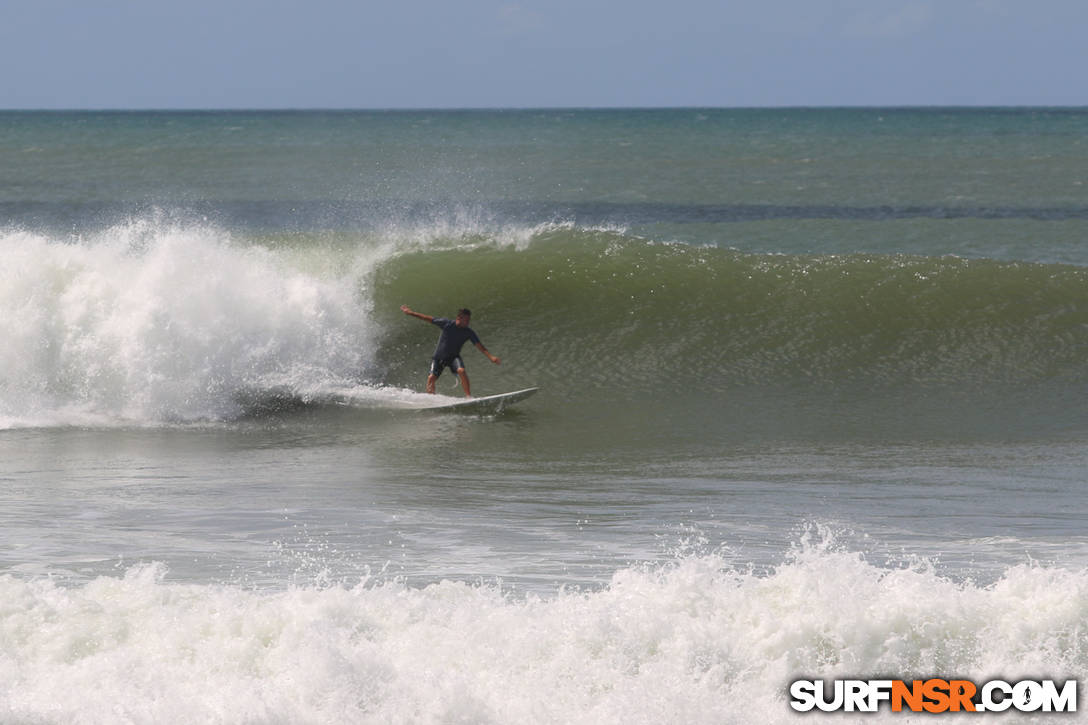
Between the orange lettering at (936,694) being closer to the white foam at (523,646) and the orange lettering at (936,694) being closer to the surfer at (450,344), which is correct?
the white foam at (523,646)

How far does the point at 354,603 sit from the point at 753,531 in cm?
301

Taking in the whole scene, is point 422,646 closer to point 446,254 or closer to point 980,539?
point 980,539

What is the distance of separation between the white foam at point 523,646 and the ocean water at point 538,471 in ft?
0.05

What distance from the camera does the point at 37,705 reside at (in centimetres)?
533

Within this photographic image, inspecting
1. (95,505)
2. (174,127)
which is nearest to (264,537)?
(95,505)

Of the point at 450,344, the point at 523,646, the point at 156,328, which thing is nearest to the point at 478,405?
the point at 450,344

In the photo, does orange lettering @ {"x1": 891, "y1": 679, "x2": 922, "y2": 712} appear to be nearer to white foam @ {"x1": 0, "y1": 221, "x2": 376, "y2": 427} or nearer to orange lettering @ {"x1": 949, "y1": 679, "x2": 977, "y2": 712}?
orange lettering @ {"x1": 949, "y1": 679, "x2": 977, "y2": 712}

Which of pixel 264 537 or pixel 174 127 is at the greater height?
pixel 174 127

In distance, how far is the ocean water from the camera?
5.66 m

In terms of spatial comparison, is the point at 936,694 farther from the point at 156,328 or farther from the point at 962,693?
the point at 156,328

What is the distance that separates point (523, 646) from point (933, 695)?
1.75 m

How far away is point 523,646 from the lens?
5750mm

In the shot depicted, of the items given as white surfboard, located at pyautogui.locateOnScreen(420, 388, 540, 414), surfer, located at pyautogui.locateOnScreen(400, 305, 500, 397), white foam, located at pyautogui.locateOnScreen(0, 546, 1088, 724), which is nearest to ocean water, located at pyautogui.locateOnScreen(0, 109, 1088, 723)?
white foam, located at pyautogui.locateOnScreen(0, 546, 1088, 724)

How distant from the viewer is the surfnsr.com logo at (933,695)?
542cm
